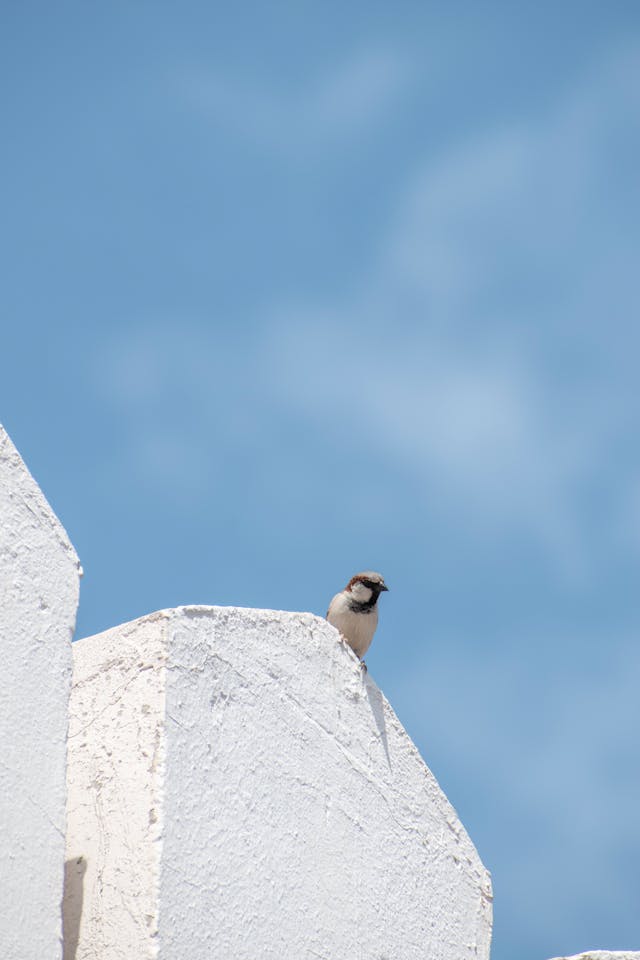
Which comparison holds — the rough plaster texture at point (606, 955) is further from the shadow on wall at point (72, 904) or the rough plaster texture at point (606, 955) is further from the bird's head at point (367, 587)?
the bird's head at point (367, 587)

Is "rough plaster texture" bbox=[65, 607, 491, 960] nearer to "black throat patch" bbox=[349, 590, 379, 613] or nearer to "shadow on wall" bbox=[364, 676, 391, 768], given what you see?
"shadow on wall" bbox=[364, 676, 391, 768]

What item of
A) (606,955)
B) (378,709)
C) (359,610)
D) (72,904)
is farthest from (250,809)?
(359,610)

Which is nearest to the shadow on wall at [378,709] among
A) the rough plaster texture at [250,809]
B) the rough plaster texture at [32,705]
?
the rough plaster texture at [250,809]

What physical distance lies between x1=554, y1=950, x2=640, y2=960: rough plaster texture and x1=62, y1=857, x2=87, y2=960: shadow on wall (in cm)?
207

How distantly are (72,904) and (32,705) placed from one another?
92cm

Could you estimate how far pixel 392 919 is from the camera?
5.76 m

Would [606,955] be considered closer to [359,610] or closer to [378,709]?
[378,709]

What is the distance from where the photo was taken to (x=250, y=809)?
17.0 ft

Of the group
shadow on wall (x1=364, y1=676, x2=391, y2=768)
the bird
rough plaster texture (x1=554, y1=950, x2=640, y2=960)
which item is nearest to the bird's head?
the bird

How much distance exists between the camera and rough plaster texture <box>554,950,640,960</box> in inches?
214

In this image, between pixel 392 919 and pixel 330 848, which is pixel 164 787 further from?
pixel 392 919

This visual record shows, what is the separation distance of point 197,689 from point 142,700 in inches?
9.6

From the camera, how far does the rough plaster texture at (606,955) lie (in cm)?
543

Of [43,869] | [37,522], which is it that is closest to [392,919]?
[43,869]
